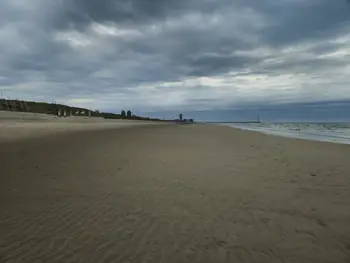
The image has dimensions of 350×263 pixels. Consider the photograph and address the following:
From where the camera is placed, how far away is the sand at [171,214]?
3.68 m

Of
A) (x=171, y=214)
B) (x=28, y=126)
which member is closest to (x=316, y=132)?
(x=28, y=126)

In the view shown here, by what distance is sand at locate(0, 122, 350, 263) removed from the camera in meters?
3.68

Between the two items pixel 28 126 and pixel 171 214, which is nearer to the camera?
pixel 171 214

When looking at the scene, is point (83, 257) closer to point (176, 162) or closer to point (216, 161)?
point (176, 162)

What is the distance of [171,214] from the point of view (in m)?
4.97

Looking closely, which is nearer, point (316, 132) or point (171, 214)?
point (171, 214)

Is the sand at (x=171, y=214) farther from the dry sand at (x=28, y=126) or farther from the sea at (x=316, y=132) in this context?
the sea at (x=316, y=132)

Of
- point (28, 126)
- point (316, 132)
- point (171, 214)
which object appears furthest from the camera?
point (316, 132)

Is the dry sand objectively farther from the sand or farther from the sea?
the sea

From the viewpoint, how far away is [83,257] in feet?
11.5

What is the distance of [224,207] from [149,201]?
4.56ft

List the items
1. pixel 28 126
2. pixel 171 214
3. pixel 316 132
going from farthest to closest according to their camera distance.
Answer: pixel 316 132 → pixel 28 126 → pixel 171 214

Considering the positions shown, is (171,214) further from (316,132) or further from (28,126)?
(316,132)

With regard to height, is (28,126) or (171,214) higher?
(28,126)
